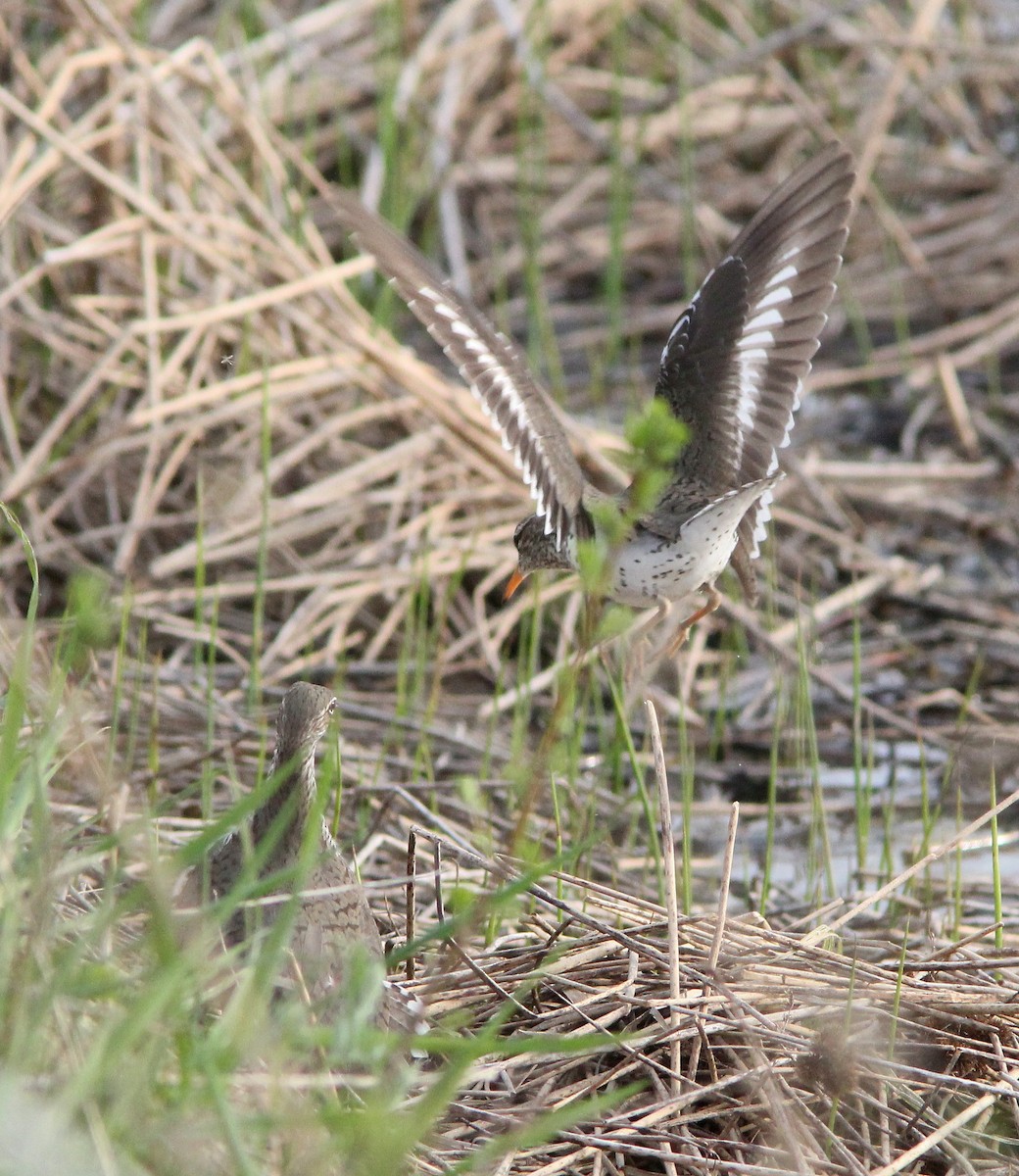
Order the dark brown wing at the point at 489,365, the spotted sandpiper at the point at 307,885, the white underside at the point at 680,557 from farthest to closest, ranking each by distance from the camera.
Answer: the white underside at the point at 680,557
the dark brown wing at the point at 489,365
the spotted sandpiper at the point at 307,885

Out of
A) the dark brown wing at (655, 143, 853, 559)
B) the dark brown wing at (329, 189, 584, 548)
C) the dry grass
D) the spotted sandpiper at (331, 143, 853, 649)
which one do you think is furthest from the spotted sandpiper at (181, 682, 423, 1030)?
the dark brown wing at (655, 143, 853, 559)

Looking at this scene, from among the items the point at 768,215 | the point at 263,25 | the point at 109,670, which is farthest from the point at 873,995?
the point at 263,25

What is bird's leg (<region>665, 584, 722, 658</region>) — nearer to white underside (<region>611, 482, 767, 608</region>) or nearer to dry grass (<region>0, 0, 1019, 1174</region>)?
white underside (<region>611, 482, 767, 608</region>)

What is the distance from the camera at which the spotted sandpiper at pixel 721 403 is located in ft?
15.5

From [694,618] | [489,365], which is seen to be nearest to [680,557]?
[694,618]

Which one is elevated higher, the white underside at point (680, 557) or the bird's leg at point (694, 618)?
the white underside at point (680, 557)

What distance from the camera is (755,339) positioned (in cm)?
521

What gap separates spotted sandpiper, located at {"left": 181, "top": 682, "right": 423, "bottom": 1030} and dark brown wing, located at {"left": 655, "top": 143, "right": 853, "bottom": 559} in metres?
1.79

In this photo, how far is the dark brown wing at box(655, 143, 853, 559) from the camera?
513 cm

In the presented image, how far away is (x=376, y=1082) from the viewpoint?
2830mm

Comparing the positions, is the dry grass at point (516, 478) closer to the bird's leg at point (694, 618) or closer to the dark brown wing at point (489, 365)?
the bird's leg at point (694, 618)

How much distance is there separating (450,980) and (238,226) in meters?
4.49

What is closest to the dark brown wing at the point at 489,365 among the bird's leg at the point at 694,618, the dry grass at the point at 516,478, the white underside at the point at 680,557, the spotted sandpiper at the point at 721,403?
the spotted sandpiper at the point at 721,403

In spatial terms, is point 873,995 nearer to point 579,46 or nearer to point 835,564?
point 835,564
